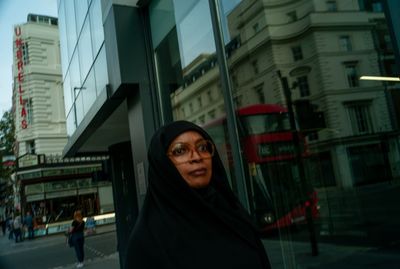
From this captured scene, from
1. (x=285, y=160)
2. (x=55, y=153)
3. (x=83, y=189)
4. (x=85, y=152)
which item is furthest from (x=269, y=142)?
(x=55, y=153)

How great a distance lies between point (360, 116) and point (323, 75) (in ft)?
3.78

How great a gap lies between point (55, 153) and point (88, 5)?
81.8 feet

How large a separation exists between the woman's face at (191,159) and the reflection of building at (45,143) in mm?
27876

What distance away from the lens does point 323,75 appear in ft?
23.2

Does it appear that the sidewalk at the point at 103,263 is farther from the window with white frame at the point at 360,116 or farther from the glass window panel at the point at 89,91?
the window with white frame at the point at 360,116

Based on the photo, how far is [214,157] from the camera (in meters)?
2.17

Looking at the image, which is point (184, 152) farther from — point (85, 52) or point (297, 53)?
point (85, 52)

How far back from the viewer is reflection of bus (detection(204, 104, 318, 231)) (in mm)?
5125

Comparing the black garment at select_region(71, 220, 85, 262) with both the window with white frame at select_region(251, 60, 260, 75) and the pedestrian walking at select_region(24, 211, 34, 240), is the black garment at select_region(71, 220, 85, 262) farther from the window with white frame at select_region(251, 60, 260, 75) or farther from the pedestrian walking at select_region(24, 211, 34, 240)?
the pedestrian walking at select_region(24, 211, 34, 240)

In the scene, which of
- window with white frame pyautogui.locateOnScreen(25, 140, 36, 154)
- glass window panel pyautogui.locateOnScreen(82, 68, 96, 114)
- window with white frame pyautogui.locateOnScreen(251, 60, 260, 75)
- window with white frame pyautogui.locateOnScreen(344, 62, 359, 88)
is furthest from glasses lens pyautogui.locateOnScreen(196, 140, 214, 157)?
window with white frame pyautogui.locateOnScreen(25, 140, 36, 154)

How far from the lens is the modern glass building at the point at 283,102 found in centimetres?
503

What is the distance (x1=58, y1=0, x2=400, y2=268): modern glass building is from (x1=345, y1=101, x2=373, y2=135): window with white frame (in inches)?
0.9

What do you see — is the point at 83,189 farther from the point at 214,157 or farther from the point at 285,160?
the point at 214,157

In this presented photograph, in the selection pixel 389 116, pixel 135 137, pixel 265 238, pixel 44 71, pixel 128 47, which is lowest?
pixel 265 238
